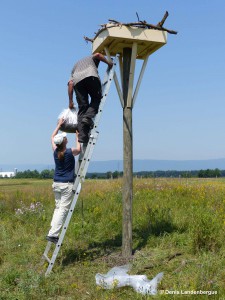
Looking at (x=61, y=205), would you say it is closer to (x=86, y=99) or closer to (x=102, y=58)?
(x=86, y=99)

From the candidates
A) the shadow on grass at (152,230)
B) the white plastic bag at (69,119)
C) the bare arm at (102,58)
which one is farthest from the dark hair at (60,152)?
the shadow on grass at (152,230)

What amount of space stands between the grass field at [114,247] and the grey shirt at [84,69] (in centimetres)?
286

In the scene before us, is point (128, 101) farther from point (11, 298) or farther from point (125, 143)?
point (11, 298)

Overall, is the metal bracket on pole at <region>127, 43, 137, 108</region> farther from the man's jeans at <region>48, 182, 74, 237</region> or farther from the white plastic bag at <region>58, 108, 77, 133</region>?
the man's jeans at <region>48, 182, 74, 237</region>

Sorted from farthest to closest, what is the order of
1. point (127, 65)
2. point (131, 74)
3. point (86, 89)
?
1. point (127, 65)
2. point (131, 74)
3. point (86, 89)

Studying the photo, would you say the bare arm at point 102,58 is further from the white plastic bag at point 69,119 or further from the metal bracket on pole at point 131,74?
the white plastic bag at point 69,119

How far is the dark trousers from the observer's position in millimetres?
5992

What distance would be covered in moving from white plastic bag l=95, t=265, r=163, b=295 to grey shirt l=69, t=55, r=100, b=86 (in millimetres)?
2913

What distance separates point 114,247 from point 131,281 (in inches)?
76.3

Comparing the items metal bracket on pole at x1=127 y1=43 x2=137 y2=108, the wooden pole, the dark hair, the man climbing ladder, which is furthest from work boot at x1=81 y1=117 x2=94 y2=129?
metal bracket on pole at x1=127 y1=43 x2=137 y2=108

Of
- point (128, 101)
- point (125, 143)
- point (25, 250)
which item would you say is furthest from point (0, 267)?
point (128, 101)

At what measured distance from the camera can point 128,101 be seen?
6480mm

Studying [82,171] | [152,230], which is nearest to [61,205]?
[82,171]

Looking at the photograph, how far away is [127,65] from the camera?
261 inches
